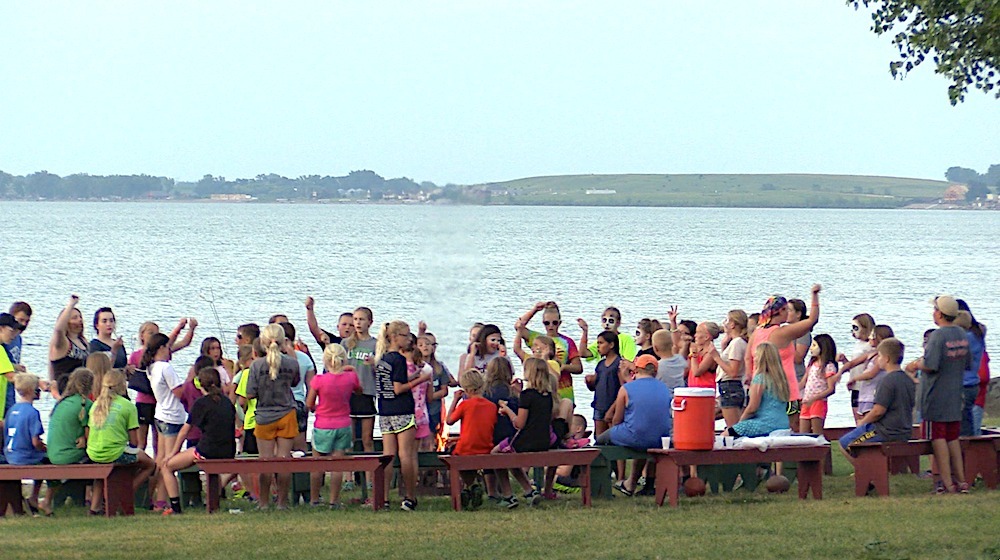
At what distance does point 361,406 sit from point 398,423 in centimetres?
81

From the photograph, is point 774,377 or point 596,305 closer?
point 774,377

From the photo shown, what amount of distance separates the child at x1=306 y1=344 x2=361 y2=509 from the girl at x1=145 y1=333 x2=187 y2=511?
1.14 m

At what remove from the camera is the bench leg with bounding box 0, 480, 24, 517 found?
10953mm

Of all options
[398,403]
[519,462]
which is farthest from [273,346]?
[519,462]

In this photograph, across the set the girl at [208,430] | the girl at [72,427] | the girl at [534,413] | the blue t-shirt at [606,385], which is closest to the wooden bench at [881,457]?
the blue t-shirt at [606,385]

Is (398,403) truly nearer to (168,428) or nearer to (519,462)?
(519,462)

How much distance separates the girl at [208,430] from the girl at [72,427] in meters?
0.70

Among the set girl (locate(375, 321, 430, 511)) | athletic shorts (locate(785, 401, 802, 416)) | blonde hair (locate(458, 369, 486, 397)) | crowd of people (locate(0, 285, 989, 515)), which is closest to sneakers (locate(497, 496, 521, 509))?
crowd of people (locate(0, 285, 989, 515))

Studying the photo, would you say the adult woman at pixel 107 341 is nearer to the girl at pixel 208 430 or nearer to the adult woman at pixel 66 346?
the adult woman at pixel 66 346

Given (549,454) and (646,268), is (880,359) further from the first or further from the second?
(646,268)

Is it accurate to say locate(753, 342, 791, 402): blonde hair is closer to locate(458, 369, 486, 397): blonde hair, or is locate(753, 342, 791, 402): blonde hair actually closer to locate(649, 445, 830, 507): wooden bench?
locate(649, 445, 830, 507): wooden bench

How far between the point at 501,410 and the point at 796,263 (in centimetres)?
7232

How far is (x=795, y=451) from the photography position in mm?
10922

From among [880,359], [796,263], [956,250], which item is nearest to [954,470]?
[880,359]
